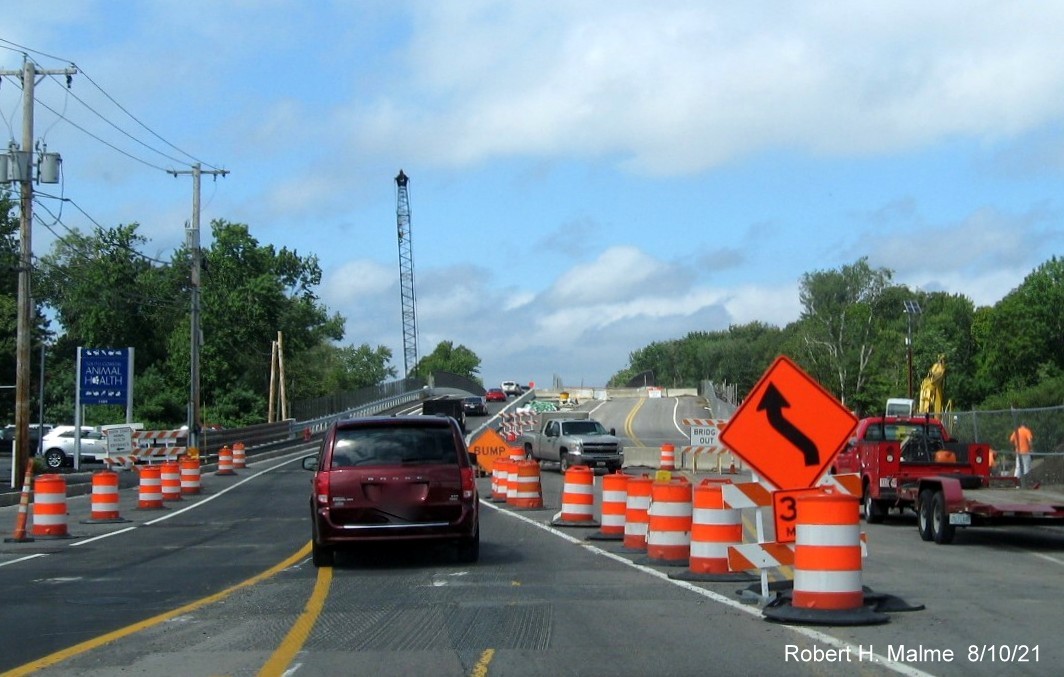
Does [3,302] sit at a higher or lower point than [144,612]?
higher

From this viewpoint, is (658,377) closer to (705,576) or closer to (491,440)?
(491,440)

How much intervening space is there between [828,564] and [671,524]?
4611 millimetres

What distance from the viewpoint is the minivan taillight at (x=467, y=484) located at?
1447cm

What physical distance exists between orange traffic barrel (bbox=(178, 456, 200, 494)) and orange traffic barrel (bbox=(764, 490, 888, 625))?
25.4m

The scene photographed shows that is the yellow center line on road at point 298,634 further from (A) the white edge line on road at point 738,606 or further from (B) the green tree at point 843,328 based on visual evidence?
(B) the green tree at point 843,328

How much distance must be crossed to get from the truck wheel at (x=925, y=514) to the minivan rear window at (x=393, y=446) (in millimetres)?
7881

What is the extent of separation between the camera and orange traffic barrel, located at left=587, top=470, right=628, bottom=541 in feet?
56.8

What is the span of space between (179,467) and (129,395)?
976 centimetres

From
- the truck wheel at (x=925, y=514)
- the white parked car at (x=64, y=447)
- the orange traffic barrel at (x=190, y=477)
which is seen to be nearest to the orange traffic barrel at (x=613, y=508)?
the truck wheel at (x=925, y=514)

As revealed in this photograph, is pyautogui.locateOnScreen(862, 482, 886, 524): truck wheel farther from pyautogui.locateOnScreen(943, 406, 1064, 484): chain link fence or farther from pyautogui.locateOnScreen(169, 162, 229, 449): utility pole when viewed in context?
pyautogui.locateOnScreen(169, 162, 229, 449): utility pole

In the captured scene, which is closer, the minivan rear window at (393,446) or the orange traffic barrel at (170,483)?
the minivan rear window at (393,446)

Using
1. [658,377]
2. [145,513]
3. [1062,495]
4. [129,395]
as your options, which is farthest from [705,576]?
[658,377]

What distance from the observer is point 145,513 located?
25.8 metres

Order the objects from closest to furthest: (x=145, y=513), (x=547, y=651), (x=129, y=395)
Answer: (x=547, y=651) → (x=145, y=513) → (x=129, y=395)
